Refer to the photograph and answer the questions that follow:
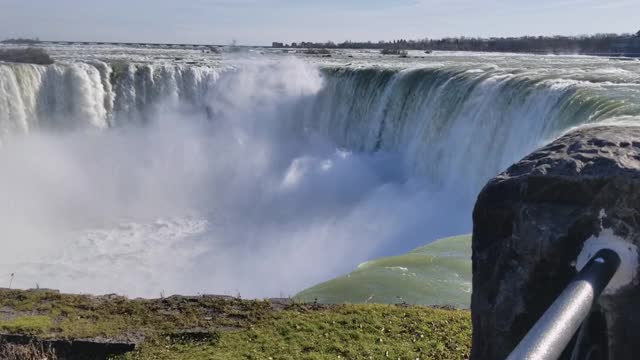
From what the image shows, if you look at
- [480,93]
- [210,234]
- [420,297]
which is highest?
[480,93]

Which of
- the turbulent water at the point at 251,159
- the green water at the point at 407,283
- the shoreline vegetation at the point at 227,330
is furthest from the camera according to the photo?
the turbulent water at the point at 251,159

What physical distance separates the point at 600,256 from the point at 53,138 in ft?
82.4

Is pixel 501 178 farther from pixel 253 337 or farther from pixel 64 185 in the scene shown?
pixel 64 185

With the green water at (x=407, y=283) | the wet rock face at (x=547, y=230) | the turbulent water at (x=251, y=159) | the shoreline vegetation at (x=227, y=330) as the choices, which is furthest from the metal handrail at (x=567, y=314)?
the turbulent water at (x=251, y=159)

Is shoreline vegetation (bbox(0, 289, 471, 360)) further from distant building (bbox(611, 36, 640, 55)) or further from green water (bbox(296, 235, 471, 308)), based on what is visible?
distant building (bbox(611, 36, 640, 55))

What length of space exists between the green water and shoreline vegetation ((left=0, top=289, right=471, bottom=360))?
4.06 ft

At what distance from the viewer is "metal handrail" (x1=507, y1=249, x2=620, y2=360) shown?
1.27m

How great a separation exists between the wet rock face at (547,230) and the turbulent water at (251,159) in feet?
26.6

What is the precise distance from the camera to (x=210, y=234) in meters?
→ 17.7

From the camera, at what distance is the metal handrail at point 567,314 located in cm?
127

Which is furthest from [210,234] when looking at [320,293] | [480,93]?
[320,293]

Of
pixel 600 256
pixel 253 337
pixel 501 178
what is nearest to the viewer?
pixel 600 256

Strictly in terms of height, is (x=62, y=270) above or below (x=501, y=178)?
below

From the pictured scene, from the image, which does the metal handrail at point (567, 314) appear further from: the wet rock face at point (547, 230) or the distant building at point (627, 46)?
the distant building at point (627, 46)
